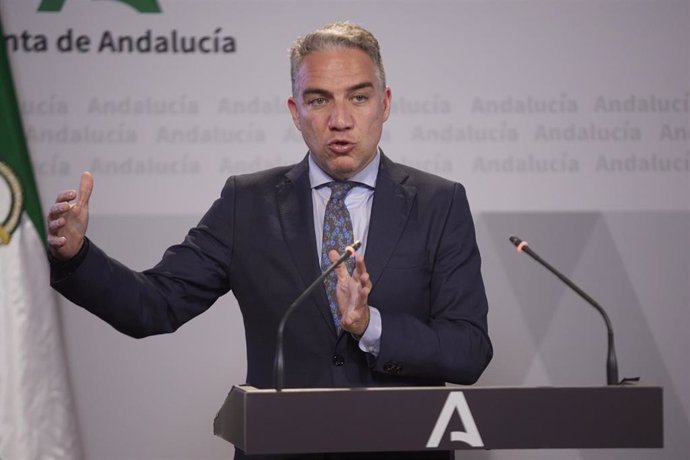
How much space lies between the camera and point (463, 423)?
2125 millimetres

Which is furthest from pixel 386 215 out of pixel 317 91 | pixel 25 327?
pixel 25 327

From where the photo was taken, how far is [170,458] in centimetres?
467

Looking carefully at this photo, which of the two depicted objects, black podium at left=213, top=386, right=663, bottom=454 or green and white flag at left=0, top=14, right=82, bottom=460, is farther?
green and white flag at left=0, top=14, right=82, bottom=460

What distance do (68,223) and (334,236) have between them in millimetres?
740

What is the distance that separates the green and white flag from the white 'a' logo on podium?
267cm

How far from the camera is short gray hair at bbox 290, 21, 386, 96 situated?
2885 mm

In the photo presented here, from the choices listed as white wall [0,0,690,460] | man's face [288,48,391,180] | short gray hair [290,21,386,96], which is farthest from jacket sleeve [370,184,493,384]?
white wall [0,0,690,460]

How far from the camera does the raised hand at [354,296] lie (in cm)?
232

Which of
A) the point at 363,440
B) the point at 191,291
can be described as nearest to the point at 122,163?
the point at 191,291

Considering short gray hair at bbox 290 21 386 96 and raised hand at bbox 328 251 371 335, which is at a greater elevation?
short gray hair at bbox 290 21 386 96

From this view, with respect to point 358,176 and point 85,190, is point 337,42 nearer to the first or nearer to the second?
point 358,176

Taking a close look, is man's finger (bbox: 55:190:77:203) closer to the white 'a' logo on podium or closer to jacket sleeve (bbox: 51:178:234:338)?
jacket sleeve (bbox: 51:178:234:338)

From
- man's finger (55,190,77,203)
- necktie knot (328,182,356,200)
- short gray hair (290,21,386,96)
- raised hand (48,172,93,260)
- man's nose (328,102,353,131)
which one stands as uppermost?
short gray hair (290,21,386,96)

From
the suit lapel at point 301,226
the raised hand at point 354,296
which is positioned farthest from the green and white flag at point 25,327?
the raised hand at point 354,296
